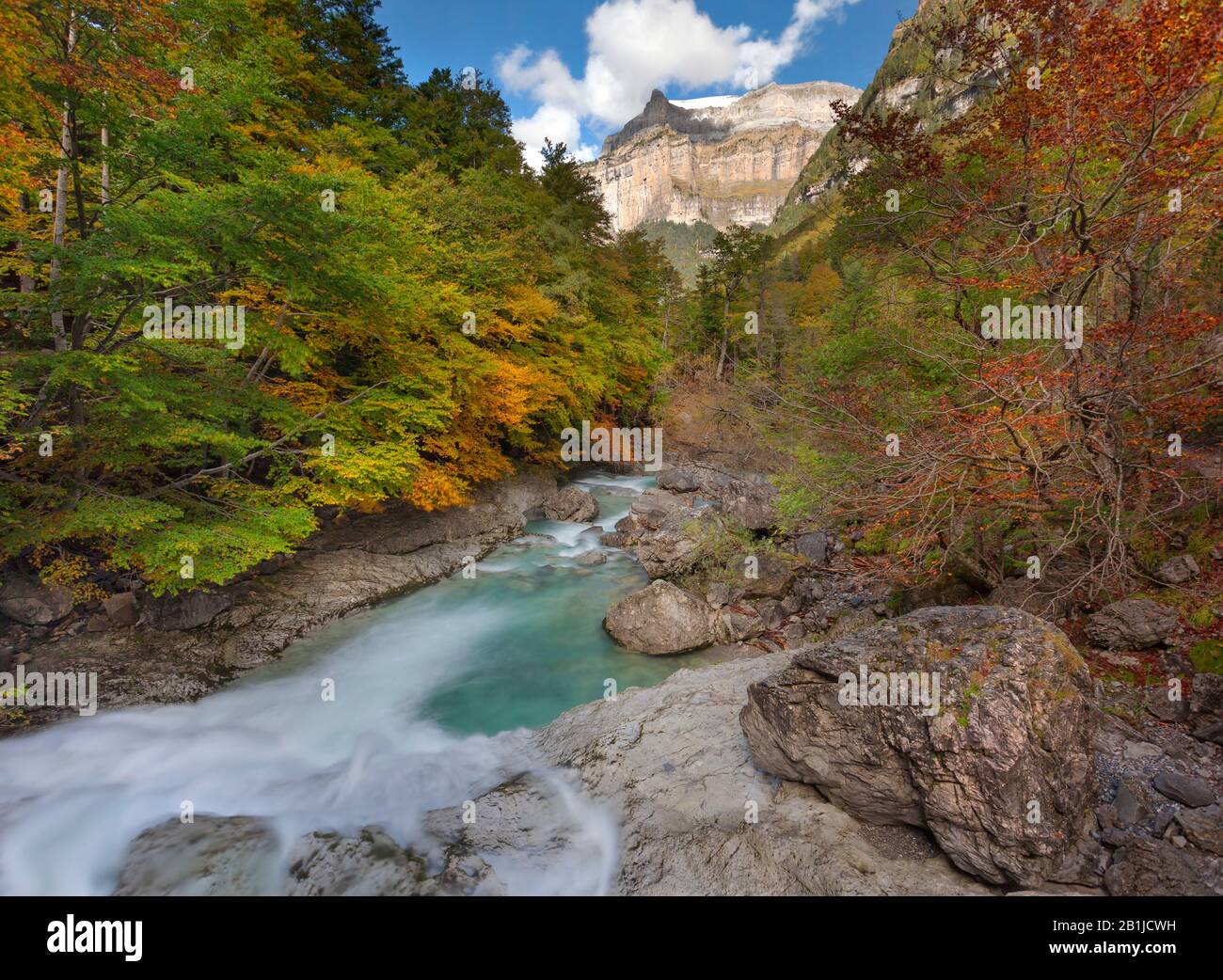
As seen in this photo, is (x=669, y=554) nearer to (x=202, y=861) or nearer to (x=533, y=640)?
(x=533, y=640)

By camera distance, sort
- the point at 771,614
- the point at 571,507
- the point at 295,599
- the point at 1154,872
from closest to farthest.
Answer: the point at 1154,872, the point at 771,614, the point at 295,599, the point at 571,507

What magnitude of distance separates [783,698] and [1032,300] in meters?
9.59

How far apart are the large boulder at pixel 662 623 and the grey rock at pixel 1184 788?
221 inches

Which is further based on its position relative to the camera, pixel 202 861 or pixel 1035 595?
pixel 1035 595

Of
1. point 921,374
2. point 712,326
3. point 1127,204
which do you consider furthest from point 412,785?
point 712,326

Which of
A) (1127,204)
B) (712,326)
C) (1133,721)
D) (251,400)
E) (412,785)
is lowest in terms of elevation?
(412,785)

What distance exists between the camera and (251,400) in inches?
342

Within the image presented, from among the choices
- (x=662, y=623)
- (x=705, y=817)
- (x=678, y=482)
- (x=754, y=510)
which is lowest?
(x=705, y=817)

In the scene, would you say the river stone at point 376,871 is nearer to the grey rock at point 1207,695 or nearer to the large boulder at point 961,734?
the large boulder at point 961,734

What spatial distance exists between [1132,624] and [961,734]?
11.5 ft

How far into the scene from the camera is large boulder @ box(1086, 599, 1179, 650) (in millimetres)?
5086

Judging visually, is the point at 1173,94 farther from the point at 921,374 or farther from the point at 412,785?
the point at 412,785

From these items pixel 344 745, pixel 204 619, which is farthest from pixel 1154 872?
pixel 204 619

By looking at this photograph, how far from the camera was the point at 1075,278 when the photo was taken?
642cm
